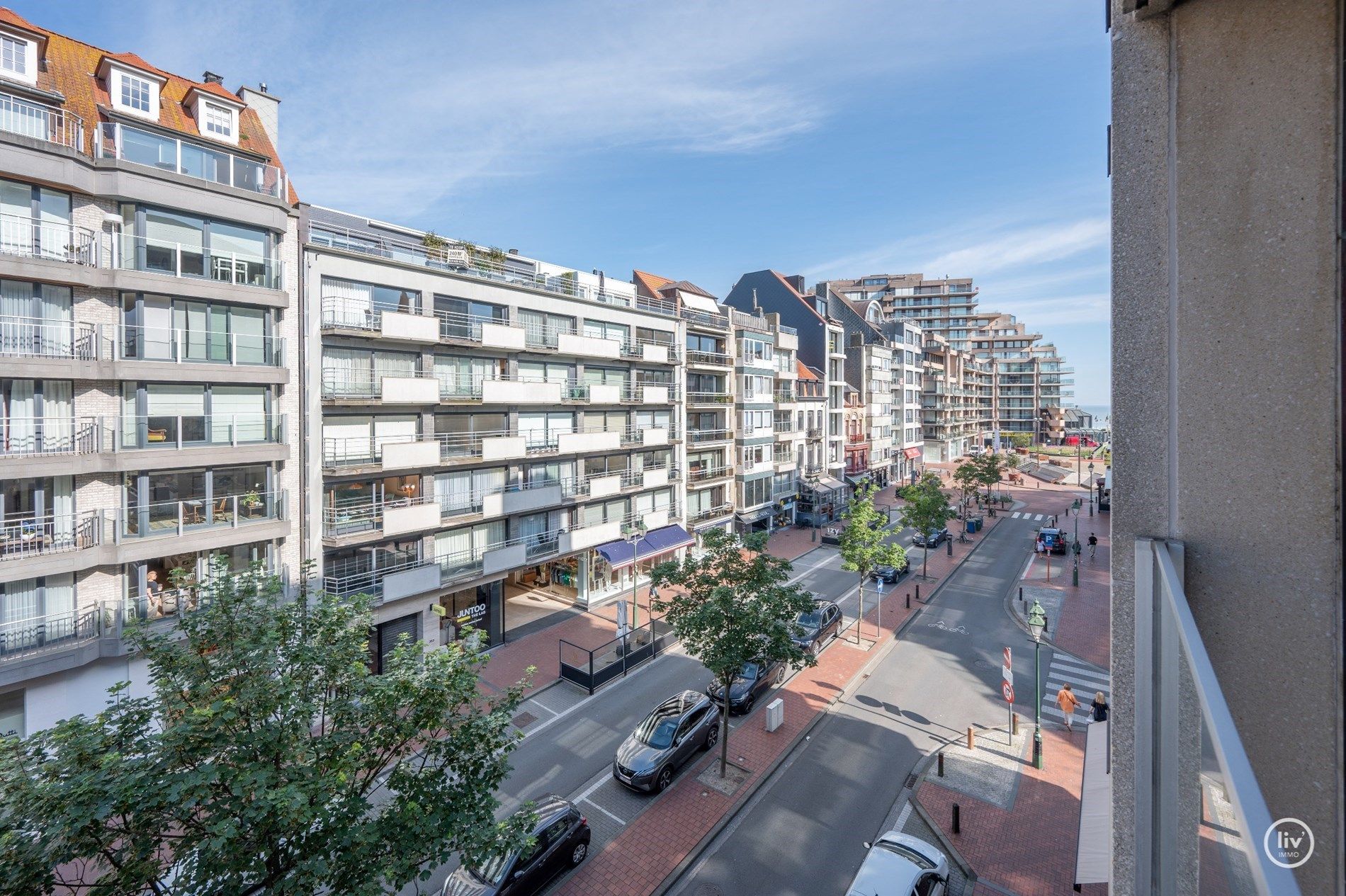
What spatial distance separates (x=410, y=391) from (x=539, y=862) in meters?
15.9

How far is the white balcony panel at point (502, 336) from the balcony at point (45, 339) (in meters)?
11.6

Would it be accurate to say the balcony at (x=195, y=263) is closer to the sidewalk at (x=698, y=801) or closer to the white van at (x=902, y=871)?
the sidewalk at (x=698, y=801)

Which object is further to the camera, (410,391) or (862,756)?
(410,391)

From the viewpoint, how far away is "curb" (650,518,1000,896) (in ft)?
42.3

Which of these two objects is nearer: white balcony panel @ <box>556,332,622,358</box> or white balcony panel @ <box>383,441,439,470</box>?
white balcony panel @ <box>383,441,439,470</box>

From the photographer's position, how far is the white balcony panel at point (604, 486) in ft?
96.4

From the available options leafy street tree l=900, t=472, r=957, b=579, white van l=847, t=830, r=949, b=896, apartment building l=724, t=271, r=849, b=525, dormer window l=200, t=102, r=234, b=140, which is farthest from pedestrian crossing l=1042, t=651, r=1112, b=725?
dormer window l=200, t=102, r=234, b=140

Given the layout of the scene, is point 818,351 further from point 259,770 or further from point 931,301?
point 931,301

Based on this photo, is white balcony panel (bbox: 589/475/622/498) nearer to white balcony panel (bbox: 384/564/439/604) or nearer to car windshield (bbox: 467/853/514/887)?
white balcony panel (bbox: 384/564/439/604)

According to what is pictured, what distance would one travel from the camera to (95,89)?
17906 millimetres

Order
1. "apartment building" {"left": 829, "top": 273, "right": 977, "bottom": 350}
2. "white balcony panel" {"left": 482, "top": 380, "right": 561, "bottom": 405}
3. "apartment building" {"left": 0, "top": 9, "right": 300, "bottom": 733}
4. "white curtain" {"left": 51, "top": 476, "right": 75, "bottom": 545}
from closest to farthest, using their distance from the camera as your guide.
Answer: "apartment building" {"left": 0, "top": 9, "right": 300, "bottom": 733}, "white curtain" {"left": 51, "top": 476, "right": 75, "bottom": 545}, "white balcony panel" {"left": 482, "top": 380, "right": 561, "bottom": 405}, "apartment building" {"left": 829, "top": 273, "right": 977, "bottom": 350}

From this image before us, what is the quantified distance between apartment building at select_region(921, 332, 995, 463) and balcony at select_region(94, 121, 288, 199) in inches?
3028

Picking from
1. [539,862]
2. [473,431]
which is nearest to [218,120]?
[473,431]

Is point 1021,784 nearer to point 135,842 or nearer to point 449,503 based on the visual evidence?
point 135,842
